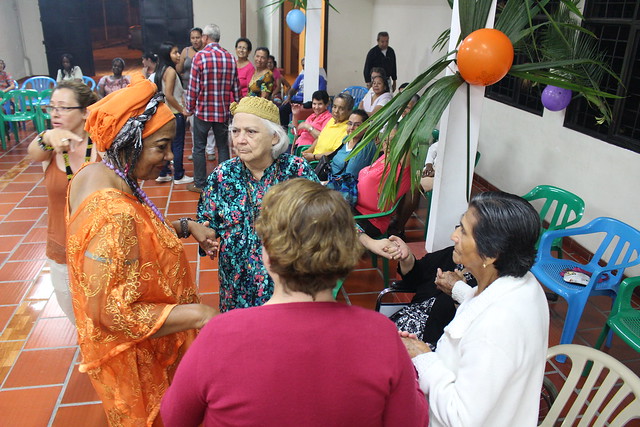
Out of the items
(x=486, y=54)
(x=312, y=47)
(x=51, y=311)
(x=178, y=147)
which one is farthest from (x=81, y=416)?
(x=312, y=47)

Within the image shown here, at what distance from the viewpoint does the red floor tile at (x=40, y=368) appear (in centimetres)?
279

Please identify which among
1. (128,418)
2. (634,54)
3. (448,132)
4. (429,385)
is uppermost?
(634,54)

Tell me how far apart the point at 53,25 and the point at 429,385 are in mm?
14344

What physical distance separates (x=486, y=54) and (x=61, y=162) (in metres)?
2.06

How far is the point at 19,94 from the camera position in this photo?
7566mm

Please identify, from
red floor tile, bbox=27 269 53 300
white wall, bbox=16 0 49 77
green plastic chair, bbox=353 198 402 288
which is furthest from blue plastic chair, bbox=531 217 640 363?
white wall, bbox=16 0 49 77

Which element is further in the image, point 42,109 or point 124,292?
point 42,109

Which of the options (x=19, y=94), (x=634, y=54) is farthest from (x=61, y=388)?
(x=19, y=94)

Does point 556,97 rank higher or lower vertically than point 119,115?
lower

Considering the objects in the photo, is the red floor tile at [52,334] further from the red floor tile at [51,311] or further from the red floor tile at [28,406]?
the red floor tile at [28,406]

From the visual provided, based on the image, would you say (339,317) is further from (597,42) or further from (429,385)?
(597,42)

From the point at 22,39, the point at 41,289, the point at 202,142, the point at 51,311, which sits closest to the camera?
the point at 51,311

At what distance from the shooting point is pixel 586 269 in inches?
128

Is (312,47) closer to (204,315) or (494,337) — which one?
(204,315)
